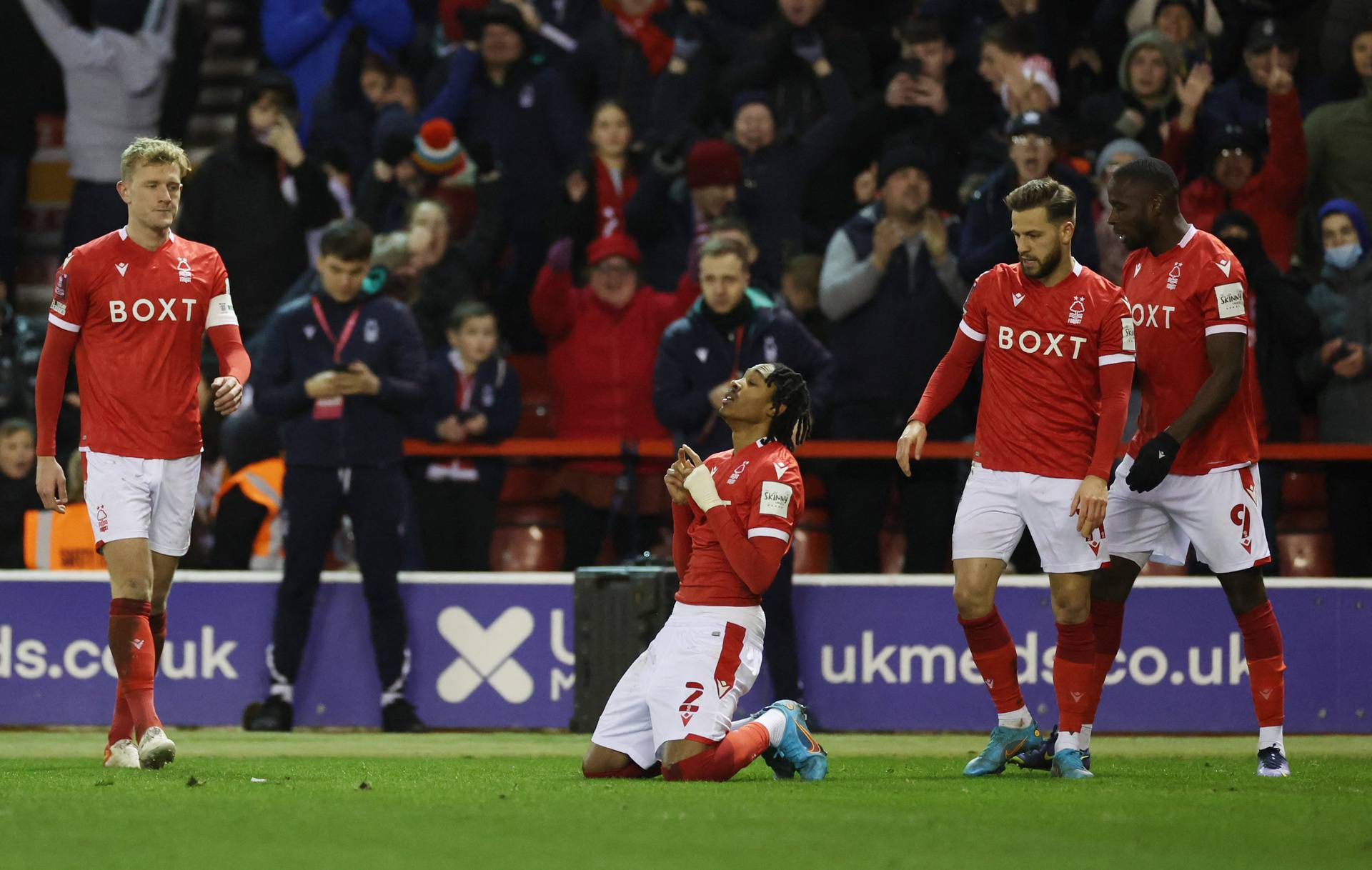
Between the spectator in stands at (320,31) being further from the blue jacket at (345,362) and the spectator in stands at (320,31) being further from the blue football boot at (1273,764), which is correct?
the blue football boot at (1273,764)

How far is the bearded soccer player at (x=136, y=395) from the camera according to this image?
23.5 feet

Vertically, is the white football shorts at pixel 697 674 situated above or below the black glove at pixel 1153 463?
below

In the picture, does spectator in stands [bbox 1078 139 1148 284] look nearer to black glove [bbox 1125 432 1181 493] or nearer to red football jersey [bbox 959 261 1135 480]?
red football jersey [bbox 959 261 1135 480]

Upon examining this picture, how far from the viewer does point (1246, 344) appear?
23.1 feet

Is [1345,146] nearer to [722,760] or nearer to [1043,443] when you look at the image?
[1043,443]

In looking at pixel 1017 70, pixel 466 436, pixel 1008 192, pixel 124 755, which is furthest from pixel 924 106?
pixel 124 755

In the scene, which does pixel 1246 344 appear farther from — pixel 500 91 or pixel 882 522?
pixel 500 91

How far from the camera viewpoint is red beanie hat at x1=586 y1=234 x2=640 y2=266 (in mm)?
10935

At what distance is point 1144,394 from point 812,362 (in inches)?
106

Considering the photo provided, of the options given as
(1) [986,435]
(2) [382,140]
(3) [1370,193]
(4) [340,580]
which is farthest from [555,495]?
(3) [1370,193]

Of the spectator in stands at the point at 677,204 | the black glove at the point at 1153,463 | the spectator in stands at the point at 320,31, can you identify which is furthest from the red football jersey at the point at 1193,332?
the spectator in stands at the point at 320,31

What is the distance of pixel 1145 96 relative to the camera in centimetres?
1165

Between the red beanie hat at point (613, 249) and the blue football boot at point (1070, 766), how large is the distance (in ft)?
15.6

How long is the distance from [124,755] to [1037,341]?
362cm
